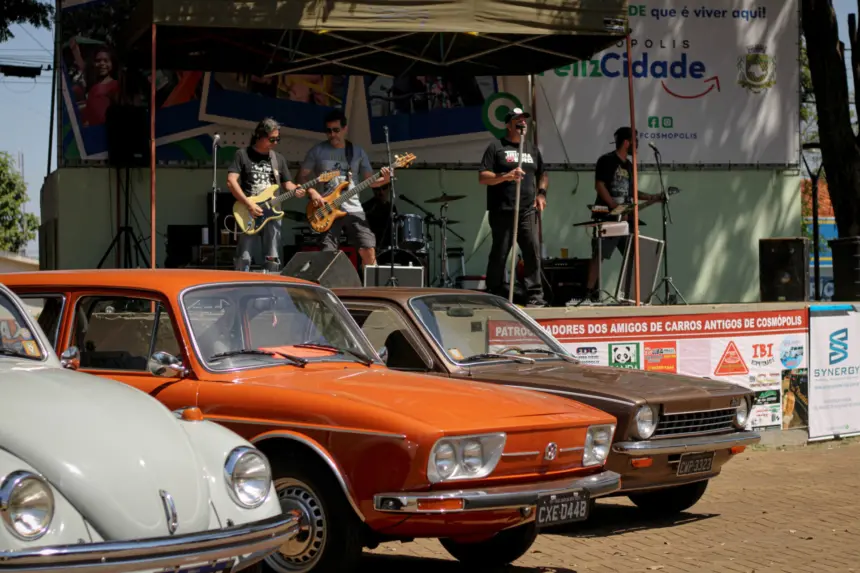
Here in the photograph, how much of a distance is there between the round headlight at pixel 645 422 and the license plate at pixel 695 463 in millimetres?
353

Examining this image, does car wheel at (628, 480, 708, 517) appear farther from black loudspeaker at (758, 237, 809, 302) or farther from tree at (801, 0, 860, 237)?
tree at (801, 0, 860, 237)

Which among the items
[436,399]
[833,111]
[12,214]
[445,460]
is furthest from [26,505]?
[12,214]

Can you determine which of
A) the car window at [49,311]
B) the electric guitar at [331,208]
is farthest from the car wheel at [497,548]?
the electric guitar at [331,208]

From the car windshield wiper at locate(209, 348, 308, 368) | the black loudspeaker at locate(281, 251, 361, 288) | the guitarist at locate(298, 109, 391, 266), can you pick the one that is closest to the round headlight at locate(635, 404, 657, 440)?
the car windshield wiper at locate(209, 348, 308, 368)

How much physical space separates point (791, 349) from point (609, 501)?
3916 millimetres

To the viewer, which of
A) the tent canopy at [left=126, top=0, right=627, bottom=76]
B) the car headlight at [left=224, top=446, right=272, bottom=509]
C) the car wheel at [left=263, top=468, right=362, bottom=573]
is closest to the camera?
the car headlight at [left=224, top=446, right=272, bottom=509]

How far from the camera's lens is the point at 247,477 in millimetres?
4941

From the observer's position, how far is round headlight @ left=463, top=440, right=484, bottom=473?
577 centimetres

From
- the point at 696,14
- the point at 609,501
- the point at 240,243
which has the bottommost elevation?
the point at 609,501

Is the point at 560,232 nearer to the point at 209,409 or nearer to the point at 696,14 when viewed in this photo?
the point at 696,14

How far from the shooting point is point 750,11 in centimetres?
1842

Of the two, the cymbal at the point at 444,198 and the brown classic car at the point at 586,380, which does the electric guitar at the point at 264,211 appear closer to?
the cymbal at the point at 444,198

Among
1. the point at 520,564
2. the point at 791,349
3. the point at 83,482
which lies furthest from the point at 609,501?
the point at 83,482

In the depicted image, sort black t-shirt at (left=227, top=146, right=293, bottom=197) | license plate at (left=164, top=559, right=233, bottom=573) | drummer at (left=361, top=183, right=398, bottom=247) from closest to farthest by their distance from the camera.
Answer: license plate at (left=164, top=559, right=233, bottom=573) < black t-shirt at (left=227, top=146, right=293, bottom=197) < drummer at (left=361, top=183, right=398, bottom=247)
